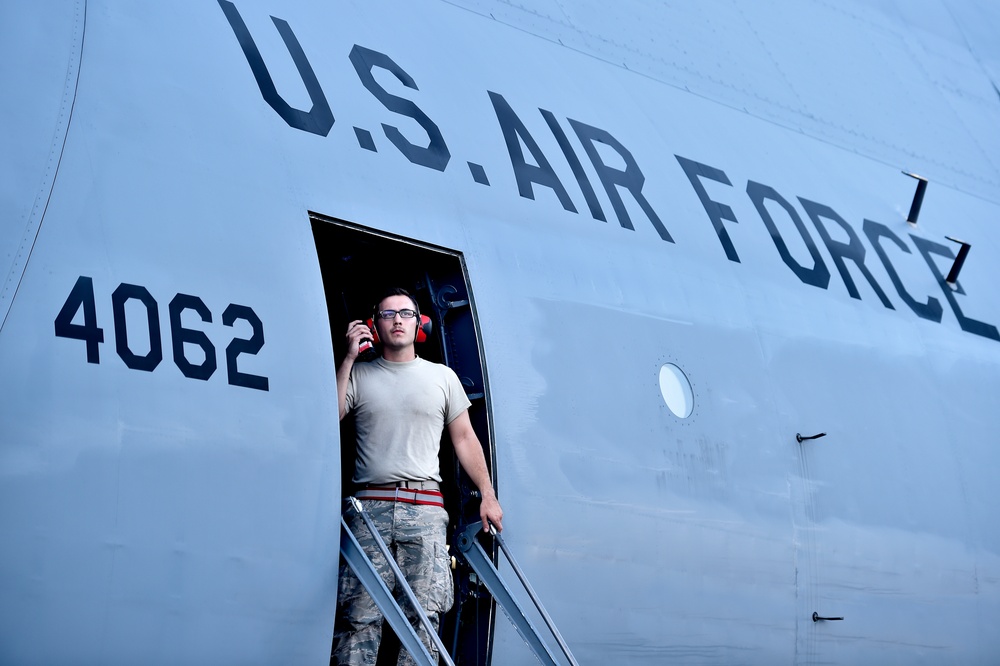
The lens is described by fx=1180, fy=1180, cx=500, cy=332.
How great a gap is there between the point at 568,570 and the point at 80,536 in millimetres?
2351

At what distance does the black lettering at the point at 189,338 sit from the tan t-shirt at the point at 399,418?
927 mm

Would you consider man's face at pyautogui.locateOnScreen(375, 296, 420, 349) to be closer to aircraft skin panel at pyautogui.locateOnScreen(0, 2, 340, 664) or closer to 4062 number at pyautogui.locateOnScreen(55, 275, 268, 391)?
aircraft skin panel at pyautogui.locateOnScreen(0, 2, 340, 664)

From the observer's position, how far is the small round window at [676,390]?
636 centimetres

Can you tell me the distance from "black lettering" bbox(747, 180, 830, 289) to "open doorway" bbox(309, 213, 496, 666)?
2725 millimetres

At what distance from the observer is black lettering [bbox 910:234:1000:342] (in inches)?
341

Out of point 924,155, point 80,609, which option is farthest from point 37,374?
point 924,155

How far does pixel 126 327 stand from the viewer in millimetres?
4469

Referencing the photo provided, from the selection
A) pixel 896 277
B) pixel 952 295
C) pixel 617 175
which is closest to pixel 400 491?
pixel 617 175

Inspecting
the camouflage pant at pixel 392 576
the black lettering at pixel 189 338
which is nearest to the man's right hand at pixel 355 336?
the camouflage pant at pixel 392 576

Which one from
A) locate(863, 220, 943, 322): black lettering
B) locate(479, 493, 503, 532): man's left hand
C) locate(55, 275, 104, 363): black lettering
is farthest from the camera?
locate(863, 220, 943, 322): black lettering

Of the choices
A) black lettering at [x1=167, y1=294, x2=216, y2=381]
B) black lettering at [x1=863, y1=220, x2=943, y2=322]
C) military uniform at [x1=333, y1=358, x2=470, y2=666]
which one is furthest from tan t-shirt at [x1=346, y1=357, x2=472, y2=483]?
black lettering at [x1=863, y1=220, x2=943, y2=322]

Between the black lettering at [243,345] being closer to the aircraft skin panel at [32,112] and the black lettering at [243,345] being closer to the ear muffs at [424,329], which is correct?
the aircraft skin panel at [32,112]

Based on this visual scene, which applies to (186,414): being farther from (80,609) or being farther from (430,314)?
(430,314)

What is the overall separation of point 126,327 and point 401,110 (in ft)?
6.79
